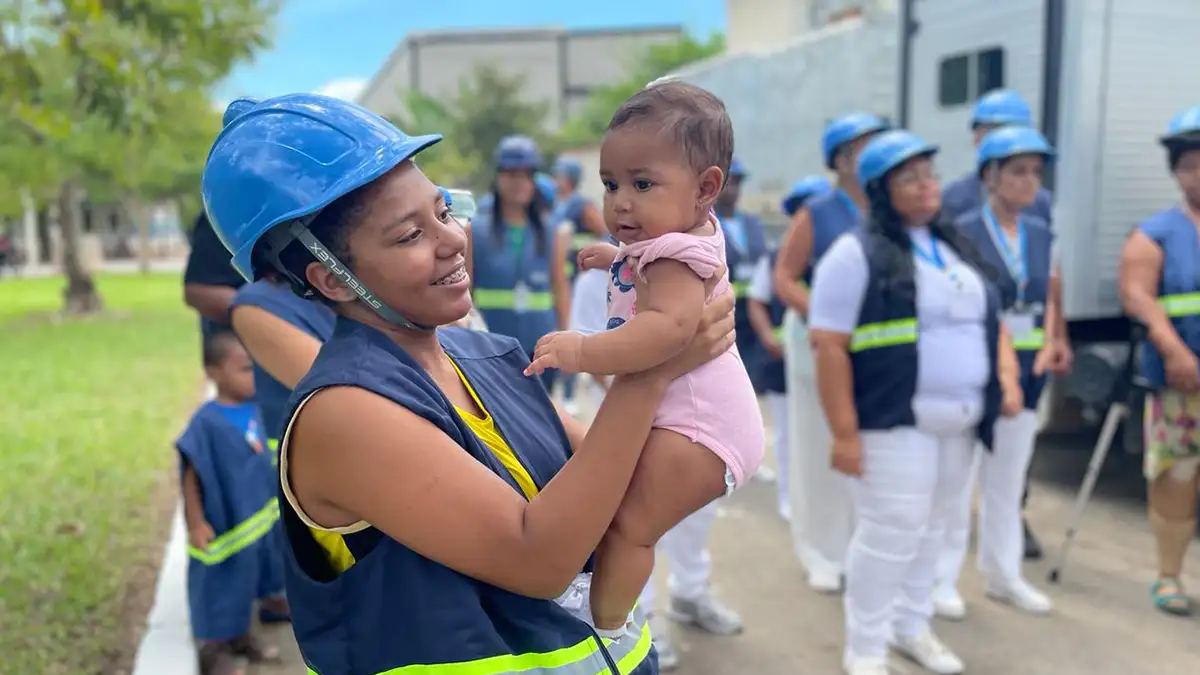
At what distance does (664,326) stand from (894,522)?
254 cm

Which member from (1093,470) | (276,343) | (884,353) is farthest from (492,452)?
(1093,470)

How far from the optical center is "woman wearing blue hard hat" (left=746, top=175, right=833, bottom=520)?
6008 mm

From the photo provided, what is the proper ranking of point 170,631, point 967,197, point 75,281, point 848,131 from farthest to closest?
1. point 75,281
2. point 967,197
3. point 848,131
4. point 170,631

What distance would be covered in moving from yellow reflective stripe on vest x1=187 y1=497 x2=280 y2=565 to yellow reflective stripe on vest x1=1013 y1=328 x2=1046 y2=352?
3419mm

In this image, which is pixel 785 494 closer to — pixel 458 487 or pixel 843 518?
pixel 843 518

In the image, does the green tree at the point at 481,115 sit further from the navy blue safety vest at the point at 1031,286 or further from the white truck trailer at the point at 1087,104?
the navy blue safety vest at the point at 1031,286

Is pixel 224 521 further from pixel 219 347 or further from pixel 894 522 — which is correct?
pixel 894 522

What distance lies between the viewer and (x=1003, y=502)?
468 cm

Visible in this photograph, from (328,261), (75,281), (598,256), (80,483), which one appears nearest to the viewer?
(328,261)

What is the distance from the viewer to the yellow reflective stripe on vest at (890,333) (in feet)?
12.2

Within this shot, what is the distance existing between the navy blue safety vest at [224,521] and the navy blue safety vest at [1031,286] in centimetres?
334

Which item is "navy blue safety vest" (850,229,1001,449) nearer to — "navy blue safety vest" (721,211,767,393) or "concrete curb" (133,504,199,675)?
"navy blue safety vest" (721,211,767,393)

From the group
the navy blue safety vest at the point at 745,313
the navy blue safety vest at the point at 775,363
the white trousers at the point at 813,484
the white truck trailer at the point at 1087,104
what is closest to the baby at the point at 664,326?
the white trousers at the point at 813,484

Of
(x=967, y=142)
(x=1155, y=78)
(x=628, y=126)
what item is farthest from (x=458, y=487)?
(x=967, y=142)
